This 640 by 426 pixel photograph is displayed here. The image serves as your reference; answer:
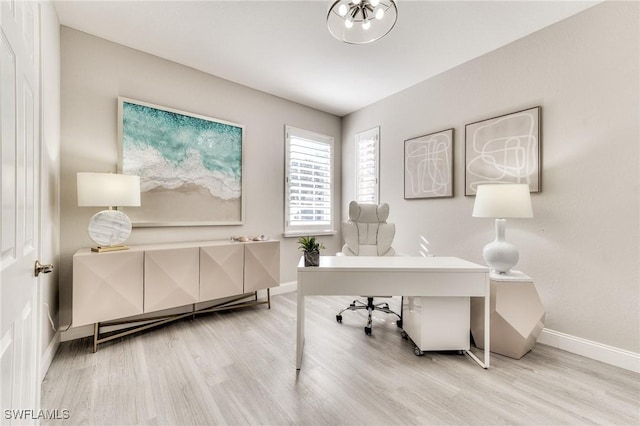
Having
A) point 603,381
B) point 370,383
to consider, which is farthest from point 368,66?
point 603,381

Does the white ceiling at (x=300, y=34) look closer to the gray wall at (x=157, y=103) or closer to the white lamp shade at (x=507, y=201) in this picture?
the gray wall at (x=157, y=103)

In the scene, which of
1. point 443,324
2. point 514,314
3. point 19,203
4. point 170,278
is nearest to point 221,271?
point 170,278

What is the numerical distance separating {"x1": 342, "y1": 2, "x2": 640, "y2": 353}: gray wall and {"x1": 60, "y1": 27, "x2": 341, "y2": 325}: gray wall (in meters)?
2.34

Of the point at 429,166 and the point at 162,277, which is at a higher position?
the point at 429,166

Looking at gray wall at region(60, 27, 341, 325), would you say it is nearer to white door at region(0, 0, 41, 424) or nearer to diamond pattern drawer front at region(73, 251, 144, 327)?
diamond pattern drawer front at region(73, 251, 144, 327)

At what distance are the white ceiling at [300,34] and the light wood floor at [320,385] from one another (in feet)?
8.98

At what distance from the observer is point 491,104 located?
8.92 ft

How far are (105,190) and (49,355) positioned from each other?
1.27 m

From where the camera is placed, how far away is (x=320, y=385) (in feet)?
5.79

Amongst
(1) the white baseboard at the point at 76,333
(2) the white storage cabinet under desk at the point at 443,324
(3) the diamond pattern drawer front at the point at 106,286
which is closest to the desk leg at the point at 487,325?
(2) the white storage cabinet under desk at the point at 443,324

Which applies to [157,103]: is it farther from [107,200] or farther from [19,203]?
[19,203]

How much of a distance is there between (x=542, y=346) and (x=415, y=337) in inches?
44.8

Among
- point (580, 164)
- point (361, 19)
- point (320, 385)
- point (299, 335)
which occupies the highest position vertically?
point (361, 19)

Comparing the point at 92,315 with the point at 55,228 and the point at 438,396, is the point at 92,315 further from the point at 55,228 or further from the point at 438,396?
the point at 438,396
